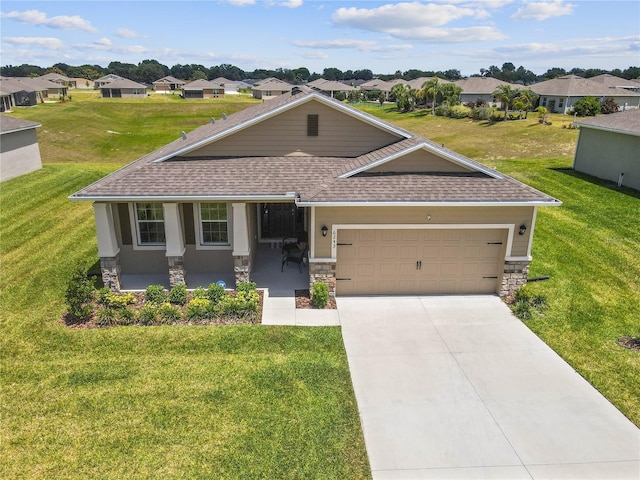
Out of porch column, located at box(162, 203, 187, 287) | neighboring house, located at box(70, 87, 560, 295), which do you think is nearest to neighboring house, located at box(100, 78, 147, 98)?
neighboring house, located at box(70, 87, 560, 295)

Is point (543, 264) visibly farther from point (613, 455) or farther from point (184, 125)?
point (184, 125)

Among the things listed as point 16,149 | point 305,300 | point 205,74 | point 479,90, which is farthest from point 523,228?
point 205,74

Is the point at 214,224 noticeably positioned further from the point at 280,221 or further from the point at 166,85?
the point at 166,85

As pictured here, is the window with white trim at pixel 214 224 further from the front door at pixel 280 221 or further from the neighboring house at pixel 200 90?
the neighboring house at pixel 200 90

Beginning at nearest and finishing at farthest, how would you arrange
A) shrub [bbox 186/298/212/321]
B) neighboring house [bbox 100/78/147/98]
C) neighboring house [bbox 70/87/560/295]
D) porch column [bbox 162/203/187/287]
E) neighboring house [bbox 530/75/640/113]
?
1. shrub [bbox 186/298/212/321]
2. neighboring house [bbox 70/87/560/295]
3. porch column [bbox 162/203/187/287]
4. neighboring house [bbox 530/75/640/113]
5. neighboring house [bbox 100/78/147/98]

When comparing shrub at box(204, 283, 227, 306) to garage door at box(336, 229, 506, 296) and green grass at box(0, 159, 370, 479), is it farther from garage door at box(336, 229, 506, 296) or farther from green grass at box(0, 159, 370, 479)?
garage door at box(336, 229, 506, 296)

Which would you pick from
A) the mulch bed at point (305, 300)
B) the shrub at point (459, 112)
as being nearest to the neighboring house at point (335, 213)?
the mulch bed at point (305, 300)
